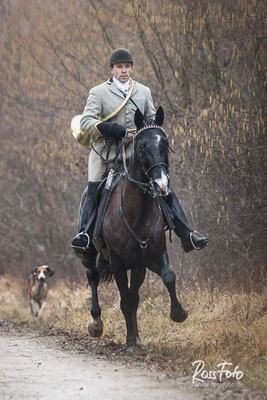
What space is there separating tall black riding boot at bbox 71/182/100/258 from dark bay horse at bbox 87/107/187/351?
0.40 metres

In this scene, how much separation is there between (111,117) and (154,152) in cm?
154

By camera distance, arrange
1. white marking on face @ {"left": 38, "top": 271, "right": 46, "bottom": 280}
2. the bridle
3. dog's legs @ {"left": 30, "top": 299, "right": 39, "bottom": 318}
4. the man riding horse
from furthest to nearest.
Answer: white marking on face @ {"left": 38, "top": 271, "right": 46, "bottom": 280}
dog's legs @ {"left": 30, "top": 299, "right": 39, "bottom": 318}
the man riding horse
the bridle

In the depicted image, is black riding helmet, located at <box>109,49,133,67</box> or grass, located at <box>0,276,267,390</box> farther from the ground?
black riding helmet, located at <box>109,49,133,67</box>

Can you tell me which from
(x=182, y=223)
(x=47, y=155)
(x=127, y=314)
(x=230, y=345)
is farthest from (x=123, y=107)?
(x=47, y=155)

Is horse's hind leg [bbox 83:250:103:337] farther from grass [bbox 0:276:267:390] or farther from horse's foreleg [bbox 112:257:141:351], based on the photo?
horse's foreleg [bbox 112:257:141:351]

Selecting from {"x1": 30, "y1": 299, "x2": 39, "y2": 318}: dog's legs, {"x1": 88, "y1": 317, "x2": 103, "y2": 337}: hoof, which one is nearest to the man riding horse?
{"x1": 88, "y1": 317, "x2": 103, "y2": 337}: hoof

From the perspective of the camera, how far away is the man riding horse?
9516 mm

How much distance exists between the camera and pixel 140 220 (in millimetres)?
8805

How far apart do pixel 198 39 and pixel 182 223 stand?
18.1 ft

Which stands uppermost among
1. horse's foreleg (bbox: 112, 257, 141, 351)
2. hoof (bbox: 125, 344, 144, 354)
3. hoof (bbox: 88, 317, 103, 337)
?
horse's foreleg (bbox: 112, 257, 141, 351)

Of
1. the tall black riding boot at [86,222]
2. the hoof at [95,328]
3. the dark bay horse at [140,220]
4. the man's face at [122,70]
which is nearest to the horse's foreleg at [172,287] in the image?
the dark bay horse at [140,220]

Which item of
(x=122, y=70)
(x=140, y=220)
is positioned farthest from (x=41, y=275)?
(x=140, y=220)

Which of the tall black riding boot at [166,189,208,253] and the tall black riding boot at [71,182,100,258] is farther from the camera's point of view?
the tall black riding boot at [71,182,100,258]

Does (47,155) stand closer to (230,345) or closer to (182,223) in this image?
(182,223)
